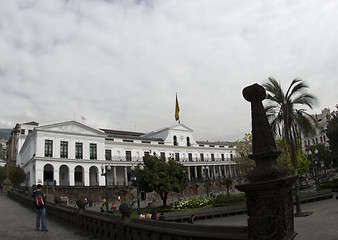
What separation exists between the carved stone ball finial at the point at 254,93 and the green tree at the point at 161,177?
25.9 meters

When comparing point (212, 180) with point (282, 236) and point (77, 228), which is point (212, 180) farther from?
point (282, 236)

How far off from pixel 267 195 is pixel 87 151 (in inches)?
1726

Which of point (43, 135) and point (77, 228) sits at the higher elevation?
point (43, 135)

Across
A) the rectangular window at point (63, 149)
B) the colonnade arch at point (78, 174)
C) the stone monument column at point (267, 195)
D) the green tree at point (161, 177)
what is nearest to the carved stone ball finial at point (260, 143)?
the stone monument column at point (267, 195)

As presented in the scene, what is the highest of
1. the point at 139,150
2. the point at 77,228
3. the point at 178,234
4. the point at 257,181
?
the point at 139,150

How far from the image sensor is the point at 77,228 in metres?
10.1

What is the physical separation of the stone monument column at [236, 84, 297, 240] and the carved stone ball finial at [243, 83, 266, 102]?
326 millimetres

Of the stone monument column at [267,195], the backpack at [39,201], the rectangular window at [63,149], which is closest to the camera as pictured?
the stone monument column at [267,195]

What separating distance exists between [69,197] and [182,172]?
18.0m

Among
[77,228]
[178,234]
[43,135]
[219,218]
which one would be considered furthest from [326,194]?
[43,135]

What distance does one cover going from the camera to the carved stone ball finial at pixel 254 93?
3834mm

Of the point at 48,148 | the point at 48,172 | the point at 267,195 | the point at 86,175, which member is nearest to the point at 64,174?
the point at 48,172

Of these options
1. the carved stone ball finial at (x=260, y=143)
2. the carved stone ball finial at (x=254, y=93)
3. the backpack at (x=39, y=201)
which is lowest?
the backpack at (x=39, y=201)

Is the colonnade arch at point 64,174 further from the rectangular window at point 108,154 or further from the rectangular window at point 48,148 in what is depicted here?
the rectangular window at point 108,154
